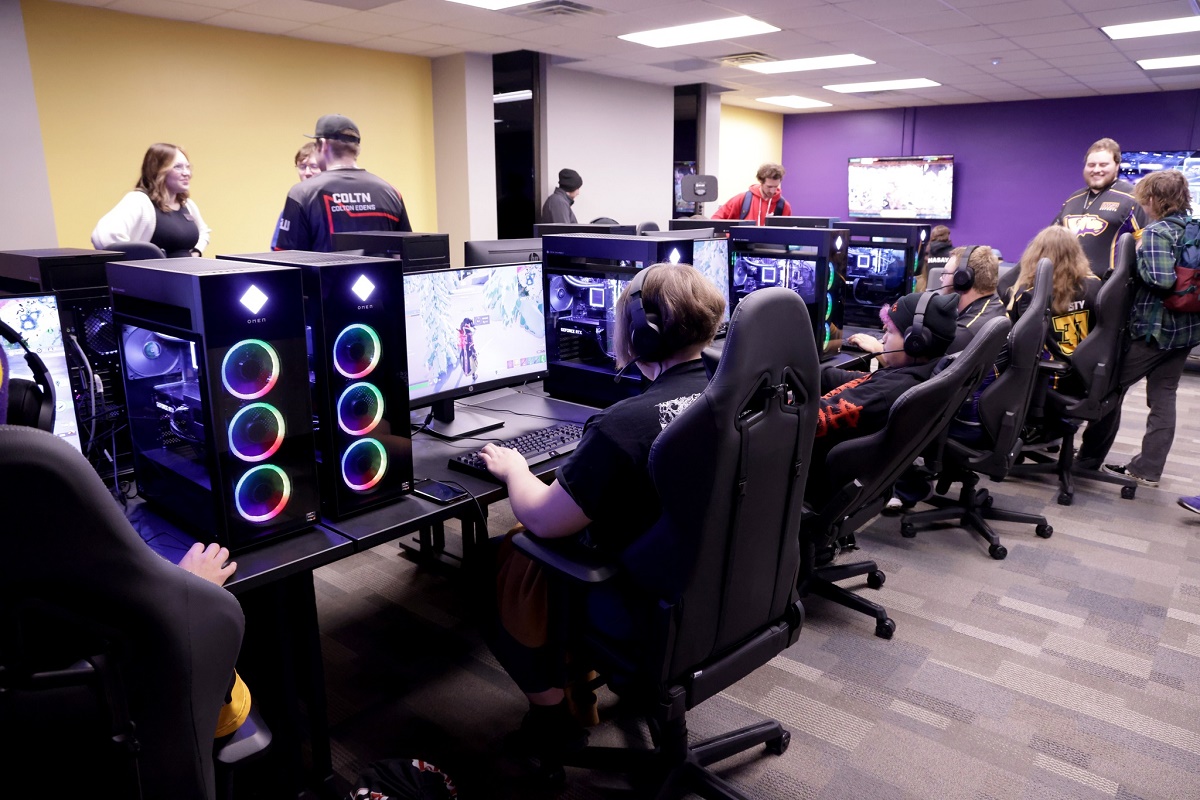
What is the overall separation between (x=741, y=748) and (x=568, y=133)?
21.0 feet

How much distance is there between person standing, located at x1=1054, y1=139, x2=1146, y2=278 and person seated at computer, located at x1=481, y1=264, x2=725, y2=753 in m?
4.03

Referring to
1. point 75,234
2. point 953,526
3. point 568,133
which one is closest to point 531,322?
point 953,526

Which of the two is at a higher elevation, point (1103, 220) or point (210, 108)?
point (210, 108)

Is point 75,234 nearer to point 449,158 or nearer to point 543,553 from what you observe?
point 449,158

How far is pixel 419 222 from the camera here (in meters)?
6.84

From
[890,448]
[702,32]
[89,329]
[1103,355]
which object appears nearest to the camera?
[89,329]

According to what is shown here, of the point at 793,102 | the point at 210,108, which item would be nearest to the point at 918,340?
the point at 210,108

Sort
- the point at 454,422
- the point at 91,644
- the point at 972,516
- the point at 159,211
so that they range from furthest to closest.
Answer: the point at 159,211
the point at 972,516
the point at 454,422
the point at 91,644

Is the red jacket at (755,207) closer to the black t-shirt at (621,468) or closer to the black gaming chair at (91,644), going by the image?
the black t-shirt at (621,468)

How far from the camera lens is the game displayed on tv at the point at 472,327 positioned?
201 cm

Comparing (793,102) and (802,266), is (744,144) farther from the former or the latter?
(802,266)

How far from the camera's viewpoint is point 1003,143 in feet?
32.4

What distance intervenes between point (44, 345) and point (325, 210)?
1.90 meters

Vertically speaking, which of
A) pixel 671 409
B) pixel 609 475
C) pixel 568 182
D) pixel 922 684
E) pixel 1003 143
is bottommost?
pixel 922 684
